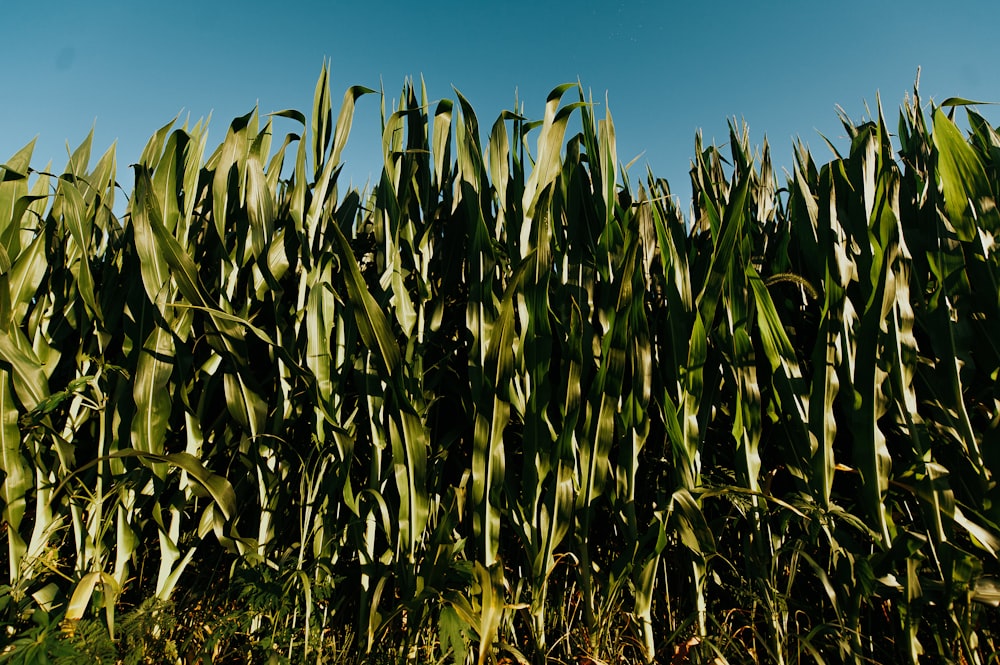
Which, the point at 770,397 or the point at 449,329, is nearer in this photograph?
the point at 770,397

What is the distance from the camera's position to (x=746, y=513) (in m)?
0.92

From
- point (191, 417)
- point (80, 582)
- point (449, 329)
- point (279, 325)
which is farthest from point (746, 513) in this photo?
point (80, 582)

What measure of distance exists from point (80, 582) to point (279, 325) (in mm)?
541

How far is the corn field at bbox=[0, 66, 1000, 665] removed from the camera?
879 millimetres

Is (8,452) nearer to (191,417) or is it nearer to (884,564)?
(191,417)

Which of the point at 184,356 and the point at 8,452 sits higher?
the point at 184,356

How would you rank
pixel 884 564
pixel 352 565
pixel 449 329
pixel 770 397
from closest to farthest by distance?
1. pixel 884 564
2. pixel 770 397
3. pixel 352 565
4. pixel 449 329

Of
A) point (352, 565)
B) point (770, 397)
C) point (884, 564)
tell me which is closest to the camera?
point (884, 564)

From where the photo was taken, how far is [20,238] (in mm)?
1174

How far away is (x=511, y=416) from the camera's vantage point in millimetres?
1065

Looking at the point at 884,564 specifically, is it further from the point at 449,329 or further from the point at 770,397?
the point at 449,329

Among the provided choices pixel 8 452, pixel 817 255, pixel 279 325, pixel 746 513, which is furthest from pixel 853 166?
pixel 8 452

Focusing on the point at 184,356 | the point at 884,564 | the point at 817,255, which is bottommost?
the point at 884,564

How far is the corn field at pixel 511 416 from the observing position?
2.89 feet
